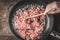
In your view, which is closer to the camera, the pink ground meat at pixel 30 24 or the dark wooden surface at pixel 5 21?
the pink ground meat at pixel 30 24

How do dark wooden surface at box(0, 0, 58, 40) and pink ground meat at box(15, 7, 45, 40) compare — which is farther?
dark wooden surface at box(0, 0, 58, 40)

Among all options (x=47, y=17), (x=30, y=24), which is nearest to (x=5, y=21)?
(x=30, y=24)

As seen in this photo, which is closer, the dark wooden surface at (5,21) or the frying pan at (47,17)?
the frying pan at (47,17)

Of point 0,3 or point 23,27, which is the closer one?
point 23,27

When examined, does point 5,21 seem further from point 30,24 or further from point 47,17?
point 47,17

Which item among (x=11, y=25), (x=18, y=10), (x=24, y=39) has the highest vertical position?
(x=18, y=10)

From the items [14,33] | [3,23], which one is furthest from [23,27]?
[3,23]

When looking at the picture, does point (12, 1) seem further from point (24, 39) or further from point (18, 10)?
point (24, 39)

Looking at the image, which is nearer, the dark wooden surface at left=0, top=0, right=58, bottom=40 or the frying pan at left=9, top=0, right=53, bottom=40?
the frying pan at left=9, top=0, right=53, bottom=40

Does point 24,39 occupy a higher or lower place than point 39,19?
lower

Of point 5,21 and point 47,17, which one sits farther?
point 5,21

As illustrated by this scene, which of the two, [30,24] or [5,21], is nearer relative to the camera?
[30,24]
